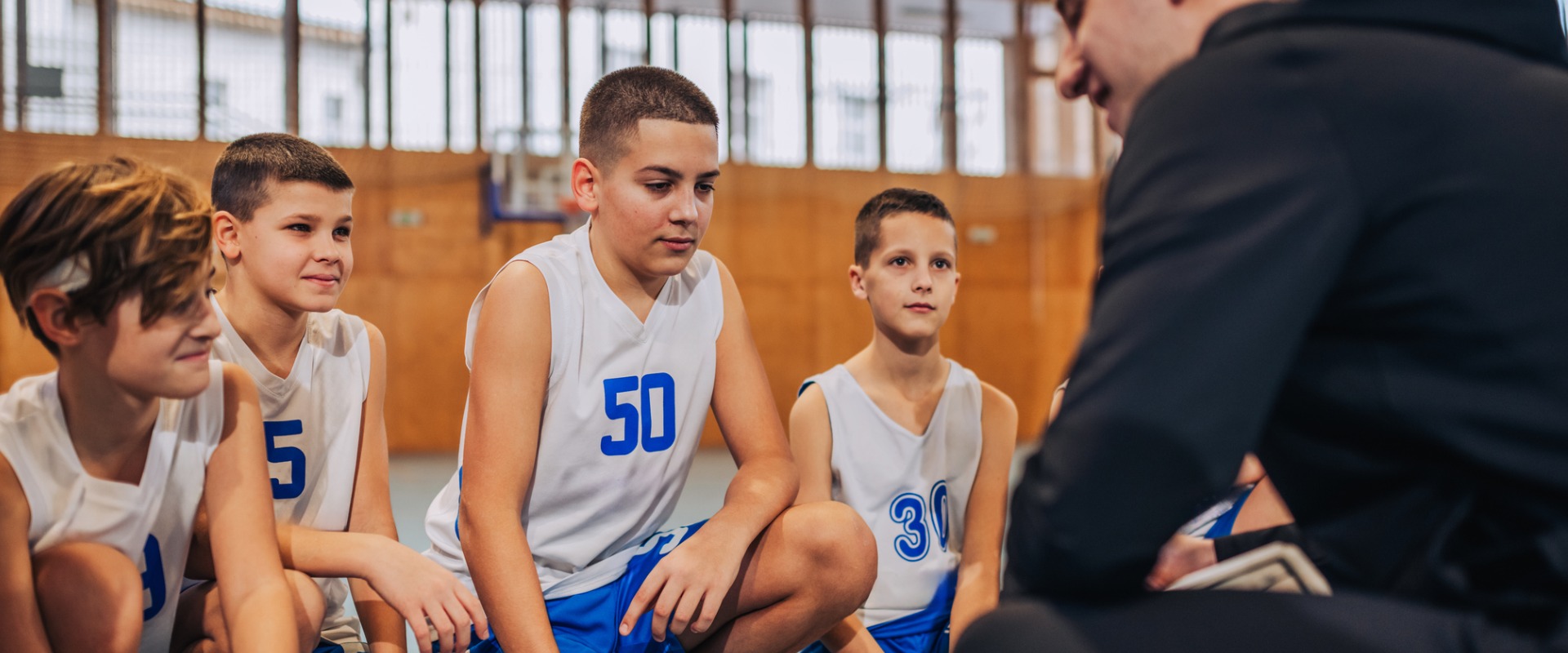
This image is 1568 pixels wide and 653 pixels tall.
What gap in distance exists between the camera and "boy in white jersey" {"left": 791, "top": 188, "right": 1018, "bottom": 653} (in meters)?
2.35

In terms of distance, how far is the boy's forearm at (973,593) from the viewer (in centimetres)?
222

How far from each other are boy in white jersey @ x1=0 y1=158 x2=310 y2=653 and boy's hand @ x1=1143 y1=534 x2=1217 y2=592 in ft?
4.15

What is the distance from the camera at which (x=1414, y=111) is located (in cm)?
84

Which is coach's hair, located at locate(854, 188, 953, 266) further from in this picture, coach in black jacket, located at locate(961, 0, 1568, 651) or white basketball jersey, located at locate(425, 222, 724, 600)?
coach in black jacket, located at locate(961, 0, 1568, 651)

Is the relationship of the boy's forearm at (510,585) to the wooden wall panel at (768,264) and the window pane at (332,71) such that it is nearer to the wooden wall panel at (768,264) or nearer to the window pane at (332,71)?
the wooden wall panel at (768,264)

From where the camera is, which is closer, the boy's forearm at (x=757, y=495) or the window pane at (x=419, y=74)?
the boy's forearm at (x=757, y=495)

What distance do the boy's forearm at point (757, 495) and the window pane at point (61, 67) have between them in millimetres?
9244

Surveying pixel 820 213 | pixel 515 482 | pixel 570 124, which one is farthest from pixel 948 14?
pixel 515 482

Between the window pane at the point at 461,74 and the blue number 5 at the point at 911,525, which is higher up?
the window pane at the point at 461,74

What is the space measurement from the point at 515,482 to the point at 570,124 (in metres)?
8.69

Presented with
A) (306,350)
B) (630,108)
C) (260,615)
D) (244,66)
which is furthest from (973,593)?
(244,66)

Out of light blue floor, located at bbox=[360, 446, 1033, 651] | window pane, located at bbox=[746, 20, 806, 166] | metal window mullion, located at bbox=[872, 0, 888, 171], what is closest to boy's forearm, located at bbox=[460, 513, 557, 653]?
light blue floor, located at bbox=[360, 446, 1033, 651]

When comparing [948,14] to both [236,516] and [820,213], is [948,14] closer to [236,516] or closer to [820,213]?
[820,213]

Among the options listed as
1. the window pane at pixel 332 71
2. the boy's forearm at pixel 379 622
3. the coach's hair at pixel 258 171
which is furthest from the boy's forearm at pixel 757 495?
the window pane at pixel 332 71
